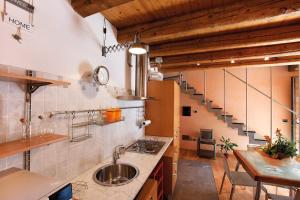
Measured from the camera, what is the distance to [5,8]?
3.12ft

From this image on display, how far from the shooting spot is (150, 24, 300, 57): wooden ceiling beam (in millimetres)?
2107

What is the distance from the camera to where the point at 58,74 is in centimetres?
129

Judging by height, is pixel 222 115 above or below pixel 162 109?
below

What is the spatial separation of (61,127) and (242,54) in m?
3.11

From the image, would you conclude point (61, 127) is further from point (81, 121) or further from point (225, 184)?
point (225, 184)

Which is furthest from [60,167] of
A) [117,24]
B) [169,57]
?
[169,57]

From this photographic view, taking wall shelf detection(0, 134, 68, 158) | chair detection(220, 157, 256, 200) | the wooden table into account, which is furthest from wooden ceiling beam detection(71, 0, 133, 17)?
chair detection(220, 157, 256, 200)

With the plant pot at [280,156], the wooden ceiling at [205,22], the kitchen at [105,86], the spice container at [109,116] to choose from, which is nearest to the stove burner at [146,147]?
the kitchen at [105,86]

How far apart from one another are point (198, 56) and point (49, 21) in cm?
269

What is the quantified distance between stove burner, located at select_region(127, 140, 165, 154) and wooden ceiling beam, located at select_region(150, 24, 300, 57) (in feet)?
5.14

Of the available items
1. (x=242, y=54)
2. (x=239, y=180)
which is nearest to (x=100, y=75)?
(x=239, y=180)

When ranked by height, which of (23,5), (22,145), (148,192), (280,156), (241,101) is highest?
(23,5)

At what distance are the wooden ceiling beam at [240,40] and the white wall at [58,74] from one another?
46.3 inches

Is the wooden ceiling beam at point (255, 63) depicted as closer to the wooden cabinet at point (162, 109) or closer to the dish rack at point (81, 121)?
the wooden cabinet at point (162, 109)
